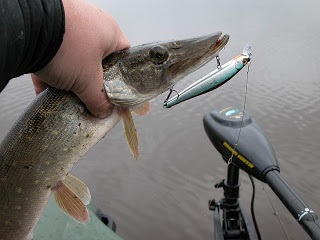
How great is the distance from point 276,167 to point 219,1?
94.4 feet

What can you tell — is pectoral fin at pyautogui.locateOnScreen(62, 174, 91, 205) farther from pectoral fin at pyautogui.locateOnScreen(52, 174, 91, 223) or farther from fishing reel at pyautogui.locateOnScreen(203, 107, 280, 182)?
fishing reel at pyautogui.locateOnScreen(203, 107, 280, 182)

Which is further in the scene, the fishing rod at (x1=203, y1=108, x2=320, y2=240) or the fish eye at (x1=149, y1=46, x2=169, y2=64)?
the fishing rod at (x1=203, y1=108, x2=320, y2=240)

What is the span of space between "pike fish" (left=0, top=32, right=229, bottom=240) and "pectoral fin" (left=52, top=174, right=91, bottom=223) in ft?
0.08

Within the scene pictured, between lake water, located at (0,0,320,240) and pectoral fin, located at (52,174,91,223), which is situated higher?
pectoral fin, located at (52,174,91,223)

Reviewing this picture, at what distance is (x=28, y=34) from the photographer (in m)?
1.00

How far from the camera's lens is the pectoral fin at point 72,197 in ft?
5.32

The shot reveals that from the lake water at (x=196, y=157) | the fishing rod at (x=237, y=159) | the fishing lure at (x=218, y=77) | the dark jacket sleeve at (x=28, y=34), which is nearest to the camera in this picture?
the dark jacket sleeve at (x=28, y=34)

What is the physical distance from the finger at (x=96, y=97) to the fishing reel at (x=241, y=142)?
1490 mm

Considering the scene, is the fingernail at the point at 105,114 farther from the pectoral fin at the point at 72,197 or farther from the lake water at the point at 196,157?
the lake water at the point at 196,157

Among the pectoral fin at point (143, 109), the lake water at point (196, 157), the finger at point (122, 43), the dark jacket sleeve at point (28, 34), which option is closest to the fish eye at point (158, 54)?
the finger at point (122, 43)

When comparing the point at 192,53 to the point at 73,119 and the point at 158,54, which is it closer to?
the point at 158,54

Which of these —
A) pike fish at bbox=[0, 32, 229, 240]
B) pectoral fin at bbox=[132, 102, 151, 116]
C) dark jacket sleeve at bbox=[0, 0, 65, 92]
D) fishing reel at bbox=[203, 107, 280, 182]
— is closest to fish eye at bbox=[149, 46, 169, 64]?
pike fish at bbox=[0, 32, 229, 240]

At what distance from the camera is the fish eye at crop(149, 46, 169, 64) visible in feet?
4.98

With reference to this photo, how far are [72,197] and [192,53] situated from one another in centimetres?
82
